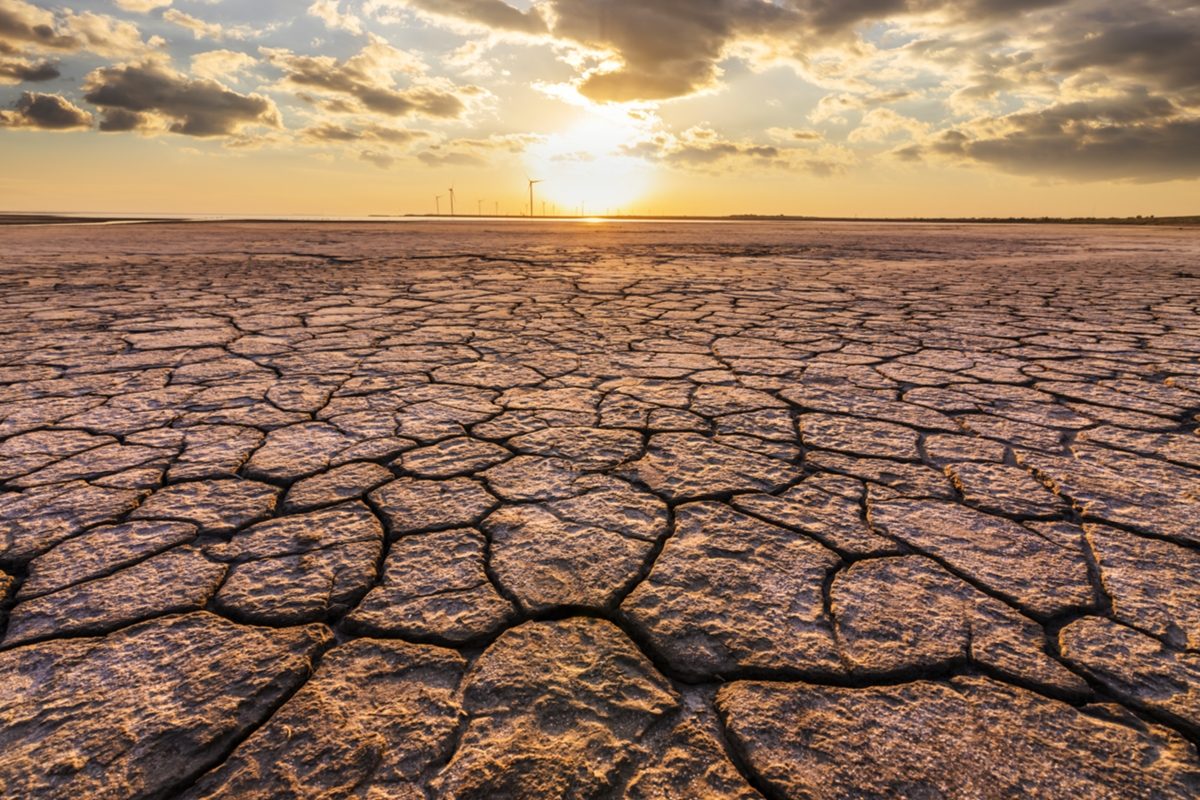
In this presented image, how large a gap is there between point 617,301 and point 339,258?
4388 mm

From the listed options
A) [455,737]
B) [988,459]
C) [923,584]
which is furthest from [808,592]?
[988,459]

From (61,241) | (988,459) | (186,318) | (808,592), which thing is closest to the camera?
(808,592)

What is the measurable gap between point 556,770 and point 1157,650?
89cm

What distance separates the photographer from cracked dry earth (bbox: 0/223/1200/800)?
0.74m

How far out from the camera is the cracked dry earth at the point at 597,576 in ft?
2.42

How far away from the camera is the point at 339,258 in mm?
7012

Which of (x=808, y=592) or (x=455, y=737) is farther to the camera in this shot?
(x=808, y=592)

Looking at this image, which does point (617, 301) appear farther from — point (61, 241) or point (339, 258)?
point (61, 241)

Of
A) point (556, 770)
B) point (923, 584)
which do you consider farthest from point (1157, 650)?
point (556, 770)

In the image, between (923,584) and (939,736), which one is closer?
(939,736)

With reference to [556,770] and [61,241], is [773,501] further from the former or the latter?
[61,241]

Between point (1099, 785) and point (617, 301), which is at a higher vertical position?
point (617, 301)

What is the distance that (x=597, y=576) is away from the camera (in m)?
1.07

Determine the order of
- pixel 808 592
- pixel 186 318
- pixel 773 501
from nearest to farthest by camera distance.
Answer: pixel 808 592 < pixel 773 501 < pixel 186 318
